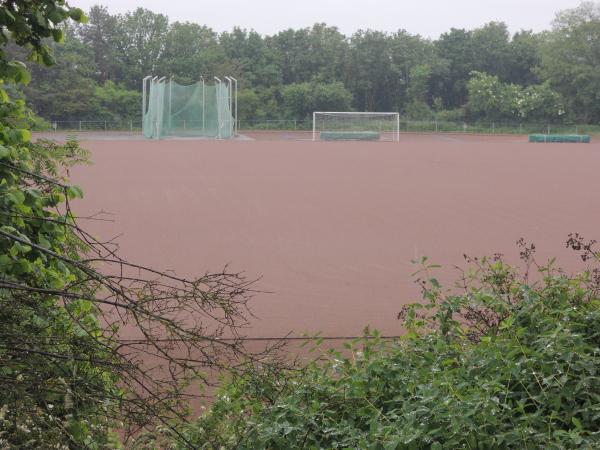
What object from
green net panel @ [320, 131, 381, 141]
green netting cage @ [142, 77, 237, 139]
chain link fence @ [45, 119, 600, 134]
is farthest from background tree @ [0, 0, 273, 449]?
chain link fence @ [45, 119, 600, 134]

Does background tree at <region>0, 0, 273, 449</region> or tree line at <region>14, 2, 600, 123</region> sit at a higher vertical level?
tree line at <region>14, 2, 600, 123</region>

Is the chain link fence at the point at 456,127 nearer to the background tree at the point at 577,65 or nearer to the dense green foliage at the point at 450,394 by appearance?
the background tree at the point at 577,65

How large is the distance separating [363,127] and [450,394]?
5284 centimetres

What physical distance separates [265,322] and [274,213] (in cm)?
847

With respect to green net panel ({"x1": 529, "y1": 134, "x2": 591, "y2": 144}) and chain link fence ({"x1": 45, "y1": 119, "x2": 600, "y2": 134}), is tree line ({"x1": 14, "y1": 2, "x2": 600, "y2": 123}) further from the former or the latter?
green net panel ({"x1": 529, "y1": 134, "x2": 591, "y2": 144})

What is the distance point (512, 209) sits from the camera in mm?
18219

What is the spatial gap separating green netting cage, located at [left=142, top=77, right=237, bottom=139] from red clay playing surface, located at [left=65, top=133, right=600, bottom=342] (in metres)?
17.3

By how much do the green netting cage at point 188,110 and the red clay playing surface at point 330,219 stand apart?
1733cm

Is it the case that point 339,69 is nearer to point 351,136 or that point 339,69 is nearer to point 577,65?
point 577,65

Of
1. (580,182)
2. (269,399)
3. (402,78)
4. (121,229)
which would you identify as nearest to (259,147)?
(580,182)

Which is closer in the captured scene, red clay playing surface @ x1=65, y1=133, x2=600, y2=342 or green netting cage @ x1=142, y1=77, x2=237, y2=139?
red clay playing surface @ x1=65, y1=133, x2=600, y2=342

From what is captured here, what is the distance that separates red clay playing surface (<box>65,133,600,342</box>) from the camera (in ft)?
33.2

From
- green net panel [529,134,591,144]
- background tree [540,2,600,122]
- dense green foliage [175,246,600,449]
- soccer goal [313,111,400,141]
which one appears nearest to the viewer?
dense green foliage [175,246,600,449]

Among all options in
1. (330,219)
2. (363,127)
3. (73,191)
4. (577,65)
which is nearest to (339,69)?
(577,65)
